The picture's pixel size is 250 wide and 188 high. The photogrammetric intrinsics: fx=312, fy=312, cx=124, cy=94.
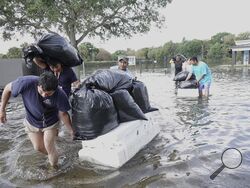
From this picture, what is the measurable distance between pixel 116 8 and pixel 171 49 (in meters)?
43.8

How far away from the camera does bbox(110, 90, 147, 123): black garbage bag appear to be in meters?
4.40

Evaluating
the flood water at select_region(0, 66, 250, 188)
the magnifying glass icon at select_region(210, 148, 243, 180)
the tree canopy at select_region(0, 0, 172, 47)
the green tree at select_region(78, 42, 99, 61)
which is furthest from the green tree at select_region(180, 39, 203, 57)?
the magnifying glass icon at select_region(210, 148, 243, 180)

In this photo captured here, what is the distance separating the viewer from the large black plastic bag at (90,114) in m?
4.01

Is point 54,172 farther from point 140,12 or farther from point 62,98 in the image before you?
point 140,12

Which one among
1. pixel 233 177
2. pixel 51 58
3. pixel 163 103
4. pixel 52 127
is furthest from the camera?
pixel 163 103

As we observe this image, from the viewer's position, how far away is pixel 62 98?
11.5 feet

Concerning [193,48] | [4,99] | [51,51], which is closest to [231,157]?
[4,99]

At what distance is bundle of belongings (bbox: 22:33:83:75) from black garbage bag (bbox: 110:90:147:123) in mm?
833

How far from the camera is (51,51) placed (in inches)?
167

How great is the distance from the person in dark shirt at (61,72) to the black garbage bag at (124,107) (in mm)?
644

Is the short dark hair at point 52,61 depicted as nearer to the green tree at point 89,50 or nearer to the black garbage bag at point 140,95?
the black garbage bag at point 140,95

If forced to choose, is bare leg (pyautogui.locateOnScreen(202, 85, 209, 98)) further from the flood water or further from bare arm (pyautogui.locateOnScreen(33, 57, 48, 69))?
bare arm (pyautogui.locateOnScreen(33, 57, 48, 69))

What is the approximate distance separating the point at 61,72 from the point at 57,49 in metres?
0.36

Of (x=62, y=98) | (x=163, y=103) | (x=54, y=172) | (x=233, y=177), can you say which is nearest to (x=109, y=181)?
(x=54, y=172)
